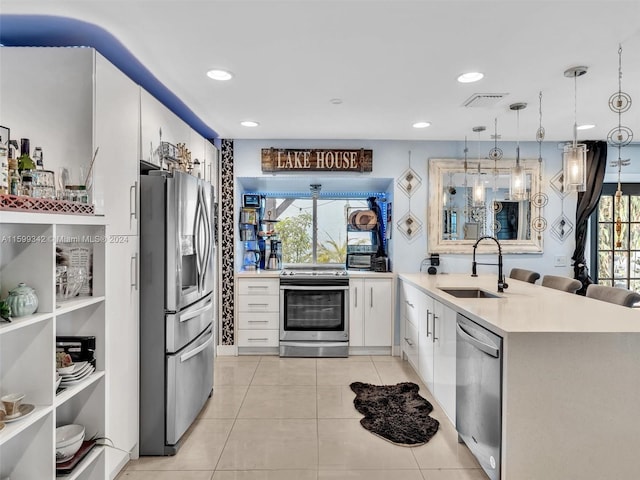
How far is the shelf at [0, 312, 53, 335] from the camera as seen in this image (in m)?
1.31

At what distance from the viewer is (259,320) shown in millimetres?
4336

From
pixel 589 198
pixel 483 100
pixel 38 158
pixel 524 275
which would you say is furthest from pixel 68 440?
pixel 589 198

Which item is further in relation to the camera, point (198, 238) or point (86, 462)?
point (198, 238)

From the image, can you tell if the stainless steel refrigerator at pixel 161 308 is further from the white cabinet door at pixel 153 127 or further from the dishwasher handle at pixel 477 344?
the dishwasher handle at pixel 477 344

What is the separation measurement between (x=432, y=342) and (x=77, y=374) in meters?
2.39

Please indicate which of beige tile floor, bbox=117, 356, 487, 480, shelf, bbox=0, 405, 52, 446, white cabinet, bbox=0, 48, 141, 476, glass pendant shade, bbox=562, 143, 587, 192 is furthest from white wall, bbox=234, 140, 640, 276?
shelf, bbox=0, 405, 52, 446

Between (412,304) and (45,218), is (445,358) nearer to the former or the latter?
(412,304)

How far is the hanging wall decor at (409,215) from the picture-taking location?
4422 millimetres

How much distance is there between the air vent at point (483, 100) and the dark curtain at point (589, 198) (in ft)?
6.98

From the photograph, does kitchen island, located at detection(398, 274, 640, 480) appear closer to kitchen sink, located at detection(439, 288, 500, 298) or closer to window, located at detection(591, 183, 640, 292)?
kitchen sink, located at detection(439, 288, 500, 298)

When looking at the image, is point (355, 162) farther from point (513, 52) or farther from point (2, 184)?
point (2, 184)

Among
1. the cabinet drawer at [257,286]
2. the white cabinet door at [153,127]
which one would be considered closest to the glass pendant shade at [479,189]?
the cabinet drawer at [257,286]

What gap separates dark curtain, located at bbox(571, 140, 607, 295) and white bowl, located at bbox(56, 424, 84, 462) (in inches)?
190

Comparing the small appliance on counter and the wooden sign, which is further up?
the wooden sign
